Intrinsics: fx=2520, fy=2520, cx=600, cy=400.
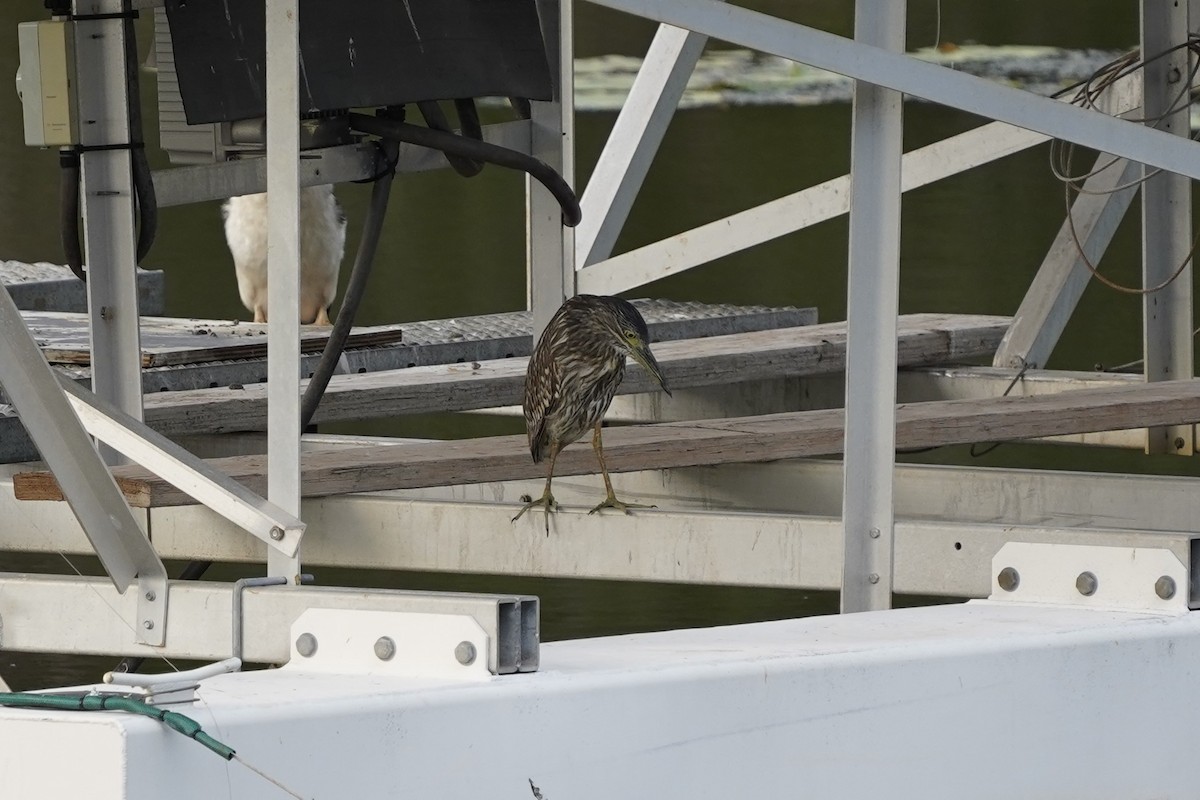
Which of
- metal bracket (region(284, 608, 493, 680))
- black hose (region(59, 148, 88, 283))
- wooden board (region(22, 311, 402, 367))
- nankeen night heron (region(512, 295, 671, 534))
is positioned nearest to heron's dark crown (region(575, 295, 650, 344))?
nankeen night heron (region(512, 295, 671, 534))

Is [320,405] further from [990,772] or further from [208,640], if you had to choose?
[990,772]

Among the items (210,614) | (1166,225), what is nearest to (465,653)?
(210,614)

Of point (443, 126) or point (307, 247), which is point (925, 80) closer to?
point (443, 126)

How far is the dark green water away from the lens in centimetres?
872

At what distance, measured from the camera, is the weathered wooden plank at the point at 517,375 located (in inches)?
240

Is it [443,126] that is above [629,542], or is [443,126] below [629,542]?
above

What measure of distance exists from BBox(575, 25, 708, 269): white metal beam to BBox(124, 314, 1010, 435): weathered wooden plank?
0.38 m

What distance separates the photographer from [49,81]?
185 inches

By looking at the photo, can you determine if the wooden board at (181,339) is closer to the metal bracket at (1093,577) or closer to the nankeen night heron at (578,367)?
the nankeen night heron at (578,367)

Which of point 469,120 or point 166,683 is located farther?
point 469,120

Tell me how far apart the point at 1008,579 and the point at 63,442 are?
61.4 inches

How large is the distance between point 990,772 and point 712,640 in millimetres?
475

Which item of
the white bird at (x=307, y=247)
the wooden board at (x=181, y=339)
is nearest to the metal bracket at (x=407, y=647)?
the wooden board at (x=181, y=339)

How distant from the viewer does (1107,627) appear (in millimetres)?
3938
